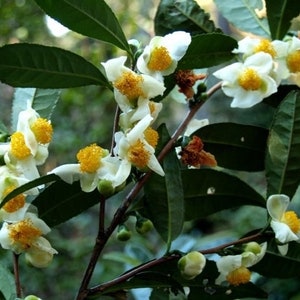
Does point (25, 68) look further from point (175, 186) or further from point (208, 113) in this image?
point (208, 113)

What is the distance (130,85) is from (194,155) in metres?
0.10

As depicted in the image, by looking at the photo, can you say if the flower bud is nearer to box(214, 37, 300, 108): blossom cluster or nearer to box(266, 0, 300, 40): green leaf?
box(214, 37, 300, 108): blossom cluster

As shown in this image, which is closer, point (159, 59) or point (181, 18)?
point (159, 59)

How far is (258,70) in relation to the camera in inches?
22.0

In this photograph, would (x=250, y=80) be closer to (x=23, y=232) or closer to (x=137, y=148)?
(x=137, y=148)

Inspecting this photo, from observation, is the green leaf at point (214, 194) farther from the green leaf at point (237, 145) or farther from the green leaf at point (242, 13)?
the green leaf at point (242, 13)

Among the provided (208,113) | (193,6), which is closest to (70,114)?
(208,113)

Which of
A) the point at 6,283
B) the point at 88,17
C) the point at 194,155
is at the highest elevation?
the point at 88,17

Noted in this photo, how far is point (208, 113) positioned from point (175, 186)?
2.37m

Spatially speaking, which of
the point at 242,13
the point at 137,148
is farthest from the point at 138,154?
the point at 242,13

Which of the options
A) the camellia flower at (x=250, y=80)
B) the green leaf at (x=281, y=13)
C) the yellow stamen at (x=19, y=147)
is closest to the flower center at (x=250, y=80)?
the camellia flower at (x=250, y=80)

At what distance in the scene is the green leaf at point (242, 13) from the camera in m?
0.71

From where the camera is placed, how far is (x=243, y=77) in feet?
1.86

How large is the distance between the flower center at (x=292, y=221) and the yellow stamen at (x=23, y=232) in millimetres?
229
